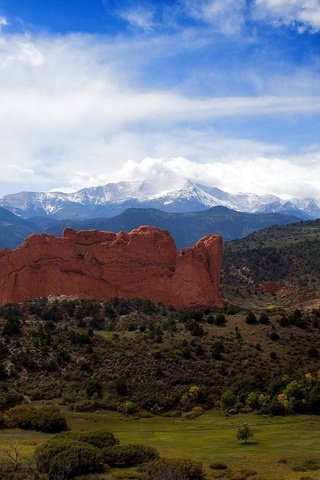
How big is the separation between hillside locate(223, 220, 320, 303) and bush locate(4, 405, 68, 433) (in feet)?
292

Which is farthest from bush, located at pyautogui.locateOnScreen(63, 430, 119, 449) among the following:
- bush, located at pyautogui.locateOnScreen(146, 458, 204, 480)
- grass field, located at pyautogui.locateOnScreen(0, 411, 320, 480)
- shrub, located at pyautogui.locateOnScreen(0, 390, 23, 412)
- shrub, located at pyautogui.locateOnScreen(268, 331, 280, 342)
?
shrub, located at pyautogui.locateOnScreen(268, 331, 280, 342)

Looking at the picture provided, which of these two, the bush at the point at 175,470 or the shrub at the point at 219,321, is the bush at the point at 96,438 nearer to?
the bush at the point at 175,470

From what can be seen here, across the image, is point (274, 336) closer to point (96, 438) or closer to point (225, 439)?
point (225, 439)

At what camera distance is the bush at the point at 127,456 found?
1270 inches

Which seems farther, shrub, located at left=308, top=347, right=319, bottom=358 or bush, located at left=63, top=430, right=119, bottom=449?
shrub, located at left=308, top=347, right=319, bottom=358

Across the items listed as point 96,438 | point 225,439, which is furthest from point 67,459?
point 225,439

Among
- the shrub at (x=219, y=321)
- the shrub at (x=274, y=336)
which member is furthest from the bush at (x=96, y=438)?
the shrub at (x=219, y=321)

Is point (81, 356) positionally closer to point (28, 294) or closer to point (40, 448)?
point (40, 448)

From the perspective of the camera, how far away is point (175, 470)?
28141 millimetres

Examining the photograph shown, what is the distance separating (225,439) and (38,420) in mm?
13041

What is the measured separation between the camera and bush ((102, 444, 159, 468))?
32250 mm

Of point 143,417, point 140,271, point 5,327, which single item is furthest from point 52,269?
point 143,417

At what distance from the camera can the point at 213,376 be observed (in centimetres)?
6250

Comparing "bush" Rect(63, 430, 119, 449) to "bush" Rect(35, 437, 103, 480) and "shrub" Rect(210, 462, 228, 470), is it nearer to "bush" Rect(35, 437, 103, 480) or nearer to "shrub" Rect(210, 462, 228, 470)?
"bush" Rect(35, 437, 103, 480)
